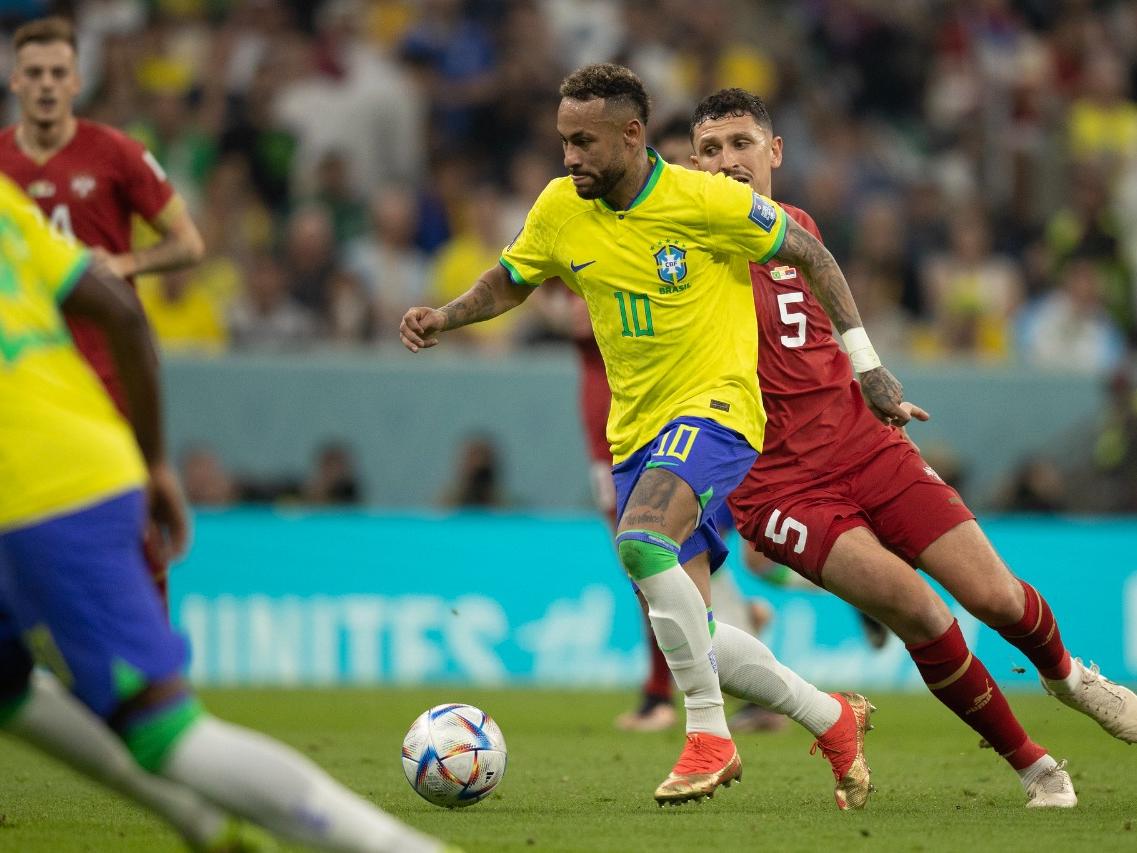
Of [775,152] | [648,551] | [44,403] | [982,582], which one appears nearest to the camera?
[44,403]

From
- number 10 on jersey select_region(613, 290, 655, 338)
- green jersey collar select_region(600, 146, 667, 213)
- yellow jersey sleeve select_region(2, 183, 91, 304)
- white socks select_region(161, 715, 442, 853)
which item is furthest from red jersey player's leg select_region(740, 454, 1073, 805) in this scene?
yellow jersey sleeve select_region(2, 183, 91, 304)

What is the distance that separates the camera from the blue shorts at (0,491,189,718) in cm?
423

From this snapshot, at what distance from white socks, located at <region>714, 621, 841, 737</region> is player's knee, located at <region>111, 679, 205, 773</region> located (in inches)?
115

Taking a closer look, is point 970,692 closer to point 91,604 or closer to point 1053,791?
point 1053,791

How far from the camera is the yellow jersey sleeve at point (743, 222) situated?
21.6 feet

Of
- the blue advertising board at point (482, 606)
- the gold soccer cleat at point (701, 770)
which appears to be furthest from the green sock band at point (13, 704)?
the blue advertising board at point (482, 606)

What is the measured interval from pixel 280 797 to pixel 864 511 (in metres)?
3.23

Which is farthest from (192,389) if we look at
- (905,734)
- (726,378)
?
(726,378)

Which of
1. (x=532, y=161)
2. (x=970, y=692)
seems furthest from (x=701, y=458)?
(x=532, y=161)

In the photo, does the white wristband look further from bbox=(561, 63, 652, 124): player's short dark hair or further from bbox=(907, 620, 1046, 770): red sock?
bbox=(561, 63, 652, 124): player's short dark hair

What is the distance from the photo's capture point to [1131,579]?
1308cm

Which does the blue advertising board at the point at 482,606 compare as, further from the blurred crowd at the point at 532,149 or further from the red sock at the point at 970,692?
the red sock at the point at 970,692

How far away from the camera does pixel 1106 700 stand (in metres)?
6.88

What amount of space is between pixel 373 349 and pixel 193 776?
34.8 ft
